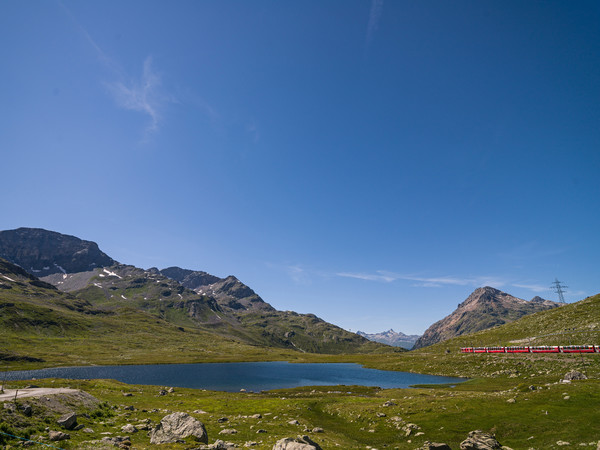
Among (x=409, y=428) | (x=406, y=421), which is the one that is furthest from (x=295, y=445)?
(x=406, y=421)

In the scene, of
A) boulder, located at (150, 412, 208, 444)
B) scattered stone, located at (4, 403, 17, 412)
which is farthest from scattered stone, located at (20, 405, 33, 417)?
boulder, located at (150, 412, 208, 444)

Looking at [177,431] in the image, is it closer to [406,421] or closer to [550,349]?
[406,421]

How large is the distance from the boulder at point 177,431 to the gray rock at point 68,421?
8574 mm

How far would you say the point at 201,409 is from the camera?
5234cm

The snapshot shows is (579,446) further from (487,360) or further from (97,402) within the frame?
(487,360)

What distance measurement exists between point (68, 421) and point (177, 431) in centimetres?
1142

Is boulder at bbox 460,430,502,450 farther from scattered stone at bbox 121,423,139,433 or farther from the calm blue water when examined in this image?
the calm blue water

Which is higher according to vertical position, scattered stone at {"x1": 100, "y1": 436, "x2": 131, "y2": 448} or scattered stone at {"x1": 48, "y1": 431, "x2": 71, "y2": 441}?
scattered stone at {"x1": 48, "y1": 431, "x2": 71, "y2": 441}

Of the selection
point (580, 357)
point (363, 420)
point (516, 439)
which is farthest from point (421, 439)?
point (580, 357)

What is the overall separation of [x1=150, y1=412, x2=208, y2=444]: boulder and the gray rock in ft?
28.1

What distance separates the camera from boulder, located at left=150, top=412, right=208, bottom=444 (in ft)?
90.7

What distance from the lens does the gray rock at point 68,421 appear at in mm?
28625

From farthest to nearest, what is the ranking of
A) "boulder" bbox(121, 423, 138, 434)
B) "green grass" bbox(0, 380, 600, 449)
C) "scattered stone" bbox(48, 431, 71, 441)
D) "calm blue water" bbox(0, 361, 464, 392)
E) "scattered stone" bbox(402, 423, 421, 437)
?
"calm blue water" bbox(0, 361, 464, 392)
"scattered stone" bbox(402, 423, 421, 437)
"boulder" bbox(121, 423, 138, 434)
"green grass" bbox(0, 380, 600, 449)
"scattered stone" bbox(48, 431, 71, 441)

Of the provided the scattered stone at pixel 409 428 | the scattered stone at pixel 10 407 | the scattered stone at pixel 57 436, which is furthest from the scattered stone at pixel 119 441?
the scattered stone at pixel 409 428
